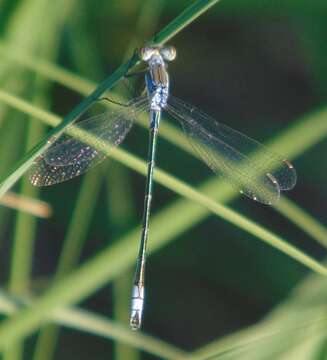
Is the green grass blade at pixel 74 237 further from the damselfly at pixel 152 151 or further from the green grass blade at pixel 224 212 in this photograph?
the green grass blade at pixel 224 212

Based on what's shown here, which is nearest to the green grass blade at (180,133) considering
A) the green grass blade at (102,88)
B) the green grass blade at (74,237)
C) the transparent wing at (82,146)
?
the transparent wing at (82,146)

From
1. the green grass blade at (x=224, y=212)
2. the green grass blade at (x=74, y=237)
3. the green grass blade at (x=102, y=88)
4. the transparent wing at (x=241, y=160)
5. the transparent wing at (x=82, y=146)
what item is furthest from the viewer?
Result: the green grass blade at (x=74, y=237)

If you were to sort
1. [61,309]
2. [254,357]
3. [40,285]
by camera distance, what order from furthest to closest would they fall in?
[40,285]
[61,309]
[254,357]

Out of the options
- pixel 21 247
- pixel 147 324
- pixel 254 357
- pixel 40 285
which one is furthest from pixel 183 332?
pixel 254 357

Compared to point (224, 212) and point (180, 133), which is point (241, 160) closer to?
point (180, 133)

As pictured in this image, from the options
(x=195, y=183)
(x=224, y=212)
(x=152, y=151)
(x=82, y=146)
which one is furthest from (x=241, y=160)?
(x=195, y=183)

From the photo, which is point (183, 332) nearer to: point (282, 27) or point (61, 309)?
point (61, 309)

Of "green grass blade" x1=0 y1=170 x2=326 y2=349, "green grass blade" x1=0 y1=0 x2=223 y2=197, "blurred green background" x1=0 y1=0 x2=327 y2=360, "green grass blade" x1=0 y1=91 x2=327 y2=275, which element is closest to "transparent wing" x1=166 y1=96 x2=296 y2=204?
"green grass blade" x1=0 y1=170 x2=326 y2=349
